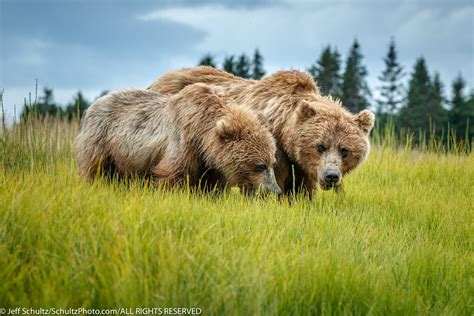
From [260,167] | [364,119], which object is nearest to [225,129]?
[260,167]

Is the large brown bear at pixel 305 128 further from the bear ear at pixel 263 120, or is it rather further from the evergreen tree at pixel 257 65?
the evergreen tree at pixel 257 65

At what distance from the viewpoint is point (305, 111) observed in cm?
595

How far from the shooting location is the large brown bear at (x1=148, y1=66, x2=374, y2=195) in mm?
5859

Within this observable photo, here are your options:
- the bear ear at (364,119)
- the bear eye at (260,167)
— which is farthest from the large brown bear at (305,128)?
the bear eye at (260,167)

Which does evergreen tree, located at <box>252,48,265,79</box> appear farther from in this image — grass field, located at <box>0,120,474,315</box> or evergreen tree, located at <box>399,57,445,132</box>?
grass field, located at <box>0,120,474,315</box>

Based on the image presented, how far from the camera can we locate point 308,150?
5.93 metres

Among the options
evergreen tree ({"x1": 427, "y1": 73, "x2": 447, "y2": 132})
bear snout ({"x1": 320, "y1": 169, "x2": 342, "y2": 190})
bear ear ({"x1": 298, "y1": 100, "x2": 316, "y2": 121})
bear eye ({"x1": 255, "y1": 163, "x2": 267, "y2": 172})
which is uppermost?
evergreen tree ({"x1": 427, "y1": 73, "x2": 447, "y2": 132})

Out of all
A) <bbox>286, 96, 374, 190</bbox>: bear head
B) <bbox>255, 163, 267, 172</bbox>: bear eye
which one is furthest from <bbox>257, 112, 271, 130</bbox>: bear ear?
<bbox>255, 163, 267, 172</bbox>: bear eye

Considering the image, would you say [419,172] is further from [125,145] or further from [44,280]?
[44,280]

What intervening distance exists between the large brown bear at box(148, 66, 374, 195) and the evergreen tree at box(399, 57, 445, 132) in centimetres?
3436

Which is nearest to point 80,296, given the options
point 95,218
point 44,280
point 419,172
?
point 44,280

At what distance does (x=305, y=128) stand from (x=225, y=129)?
111 centimetres

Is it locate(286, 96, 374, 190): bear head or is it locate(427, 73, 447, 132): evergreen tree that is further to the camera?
locate(427, 73, 447, 132): evergreen tree

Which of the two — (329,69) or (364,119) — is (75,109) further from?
(364,119)
